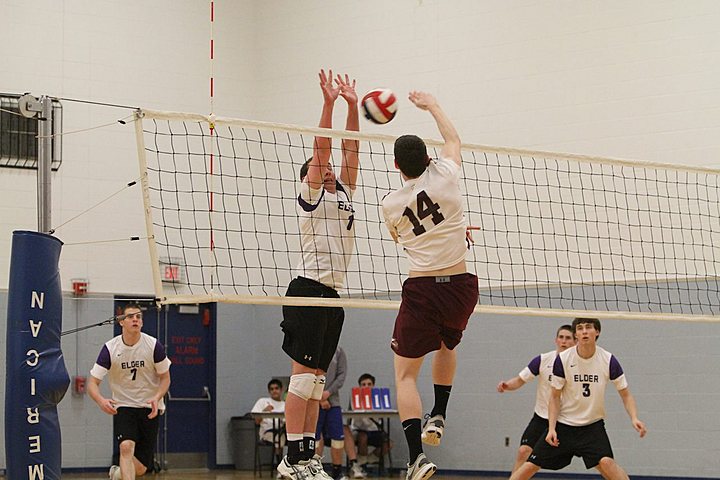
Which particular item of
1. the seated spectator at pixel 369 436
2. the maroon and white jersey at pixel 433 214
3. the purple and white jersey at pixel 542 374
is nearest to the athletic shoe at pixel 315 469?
the maroon and white jersey at pixel 433 214

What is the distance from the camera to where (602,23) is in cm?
1588

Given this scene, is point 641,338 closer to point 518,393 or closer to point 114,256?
point 518,393

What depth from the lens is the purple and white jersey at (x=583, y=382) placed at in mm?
11094

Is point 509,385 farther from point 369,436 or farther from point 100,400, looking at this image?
point 369,436

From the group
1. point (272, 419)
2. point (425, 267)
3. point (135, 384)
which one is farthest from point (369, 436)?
point (425, 267)

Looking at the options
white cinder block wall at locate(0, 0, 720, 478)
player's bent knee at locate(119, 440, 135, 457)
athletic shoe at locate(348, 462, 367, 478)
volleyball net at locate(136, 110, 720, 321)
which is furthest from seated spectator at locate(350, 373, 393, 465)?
player's bent knee at locate(119, 440, 135, 457)

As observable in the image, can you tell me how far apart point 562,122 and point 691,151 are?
2.04 meters

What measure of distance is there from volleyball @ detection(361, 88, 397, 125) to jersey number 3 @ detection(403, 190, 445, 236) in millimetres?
1131

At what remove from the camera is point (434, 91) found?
17.5 metres

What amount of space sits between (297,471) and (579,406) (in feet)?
14.2

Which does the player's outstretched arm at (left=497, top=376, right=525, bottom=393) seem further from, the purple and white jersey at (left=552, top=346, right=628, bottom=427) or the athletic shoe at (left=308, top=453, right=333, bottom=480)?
the athletic shoe at (left=308, top=453, right=333, bottom=480)

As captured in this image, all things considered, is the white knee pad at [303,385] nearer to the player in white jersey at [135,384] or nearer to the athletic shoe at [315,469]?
the athletic shoe at [315,469]

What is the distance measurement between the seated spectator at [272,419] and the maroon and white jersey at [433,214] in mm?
10652

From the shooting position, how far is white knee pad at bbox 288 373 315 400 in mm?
7836
